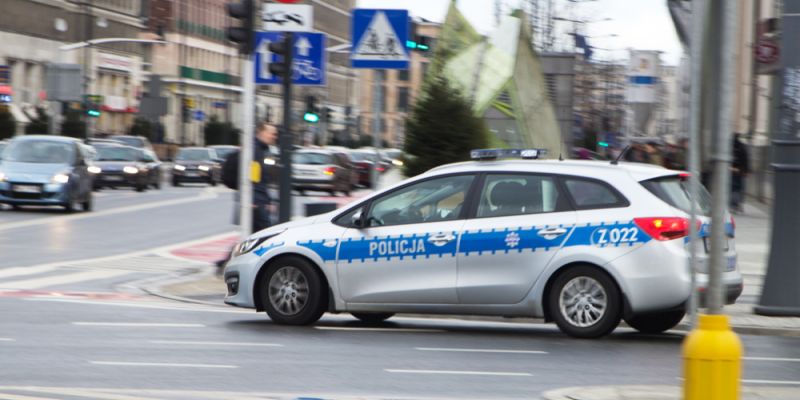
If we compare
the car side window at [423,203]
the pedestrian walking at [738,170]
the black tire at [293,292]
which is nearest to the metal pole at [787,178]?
the car side window at [423,203]

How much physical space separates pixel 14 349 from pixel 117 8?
10320cm

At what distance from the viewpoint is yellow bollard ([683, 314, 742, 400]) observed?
7.15m

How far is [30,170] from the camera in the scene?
3275 centimetres

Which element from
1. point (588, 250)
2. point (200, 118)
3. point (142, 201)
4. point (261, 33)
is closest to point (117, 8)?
point (200, 118)

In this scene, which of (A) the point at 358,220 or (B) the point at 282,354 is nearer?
(B) the point at 282,354

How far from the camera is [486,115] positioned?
114 feet

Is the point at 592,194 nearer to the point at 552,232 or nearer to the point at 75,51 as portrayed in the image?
the point at 552,232

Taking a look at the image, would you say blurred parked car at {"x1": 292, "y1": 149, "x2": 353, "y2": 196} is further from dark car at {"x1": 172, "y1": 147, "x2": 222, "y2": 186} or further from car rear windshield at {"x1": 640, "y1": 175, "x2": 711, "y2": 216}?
car rear windshield at {"x1": 640, "y1": 175, "x2": 711, "y2": 216}

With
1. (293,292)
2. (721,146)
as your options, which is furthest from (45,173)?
(721,146)

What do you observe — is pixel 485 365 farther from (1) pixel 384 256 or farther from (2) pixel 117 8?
(2) pixel 117 8

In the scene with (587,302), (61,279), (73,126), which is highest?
(587,302)

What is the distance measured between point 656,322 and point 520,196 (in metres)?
1.66

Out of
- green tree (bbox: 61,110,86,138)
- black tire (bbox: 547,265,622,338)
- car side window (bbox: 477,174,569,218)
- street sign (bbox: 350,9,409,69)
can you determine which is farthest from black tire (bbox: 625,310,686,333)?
green tree (bbox: 61,110,86,138)

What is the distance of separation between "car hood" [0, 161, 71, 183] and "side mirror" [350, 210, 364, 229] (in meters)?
19.8
